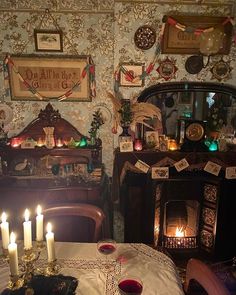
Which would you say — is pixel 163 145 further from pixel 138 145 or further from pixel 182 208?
pixel 182 208

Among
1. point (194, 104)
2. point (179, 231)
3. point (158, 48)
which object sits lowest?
point (179, 231)

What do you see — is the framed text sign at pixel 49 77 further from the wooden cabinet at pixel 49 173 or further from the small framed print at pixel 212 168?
the small framed print at pixel 212 168

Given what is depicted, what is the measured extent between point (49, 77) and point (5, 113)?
0.76 metres

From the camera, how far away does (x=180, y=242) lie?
138 inches

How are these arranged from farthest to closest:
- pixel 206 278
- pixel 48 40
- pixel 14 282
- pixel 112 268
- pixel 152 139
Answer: pixel 48 40
pixel 152 139
pixel 112 268
pixel 206 278
pixel 14 282

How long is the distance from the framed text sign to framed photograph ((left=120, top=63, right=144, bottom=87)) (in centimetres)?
54

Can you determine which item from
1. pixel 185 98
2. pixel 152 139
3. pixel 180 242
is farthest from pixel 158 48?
pixel 180 242

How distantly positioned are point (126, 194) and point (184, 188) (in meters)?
0.72

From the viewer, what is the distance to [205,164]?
3.12m

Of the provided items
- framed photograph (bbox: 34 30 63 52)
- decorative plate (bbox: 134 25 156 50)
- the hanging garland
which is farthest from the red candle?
framed photograph (bbox: 34 30 63 52)

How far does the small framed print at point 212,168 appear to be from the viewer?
311 cm

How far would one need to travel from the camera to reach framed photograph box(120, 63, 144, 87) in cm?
320

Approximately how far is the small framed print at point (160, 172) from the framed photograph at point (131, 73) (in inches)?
41.6

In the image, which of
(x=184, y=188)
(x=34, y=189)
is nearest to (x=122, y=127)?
(x=184, y=188)
